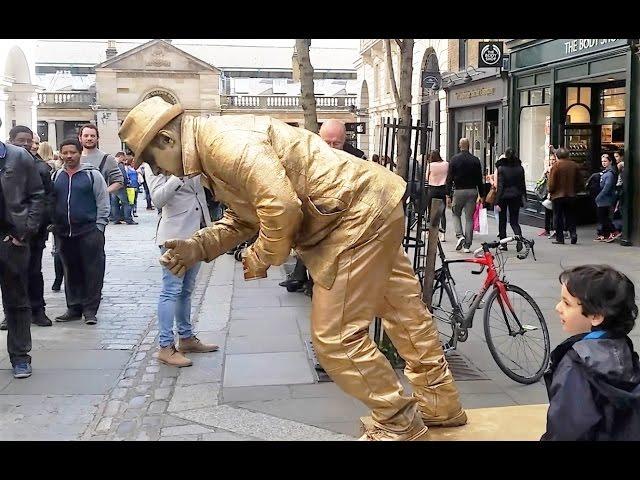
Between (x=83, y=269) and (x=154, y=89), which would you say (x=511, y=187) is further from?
(x=154, y=89)

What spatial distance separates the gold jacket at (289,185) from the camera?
3.26 meters

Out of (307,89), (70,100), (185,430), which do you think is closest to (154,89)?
(70,100)

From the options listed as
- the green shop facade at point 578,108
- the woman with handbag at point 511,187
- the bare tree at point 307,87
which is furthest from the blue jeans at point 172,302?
the green shop facade at point 578,108

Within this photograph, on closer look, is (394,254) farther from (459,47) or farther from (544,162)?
(459,47)

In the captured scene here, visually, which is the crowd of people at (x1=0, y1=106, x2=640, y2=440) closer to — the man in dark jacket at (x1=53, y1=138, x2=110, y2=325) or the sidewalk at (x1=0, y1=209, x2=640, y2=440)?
the sidewalk at (x1=0, y1=209, x2=640, y2=440)

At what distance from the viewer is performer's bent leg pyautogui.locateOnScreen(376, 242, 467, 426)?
4.02m

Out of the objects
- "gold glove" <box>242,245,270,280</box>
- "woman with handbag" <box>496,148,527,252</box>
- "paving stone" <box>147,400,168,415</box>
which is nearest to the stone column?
"woman with handbag" <box>496,148,527,252</box>

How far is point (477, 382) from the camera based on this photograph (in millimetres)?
5387

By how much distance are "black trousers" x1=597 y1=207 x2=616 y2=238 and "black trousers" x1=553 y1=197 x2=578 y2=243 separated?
0.65 meters

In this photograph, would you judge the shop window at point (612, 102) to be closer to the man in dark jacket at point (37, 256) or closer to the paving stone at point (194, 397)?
the man in dark jacket at point (37, 256)

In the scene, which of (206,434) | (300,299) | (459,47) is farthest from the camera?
(459,47)

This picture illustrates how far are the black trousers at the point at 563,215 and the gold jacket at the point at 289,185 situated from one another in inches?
393

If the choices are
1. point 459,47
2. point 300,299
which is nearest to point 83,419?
point 300,299
